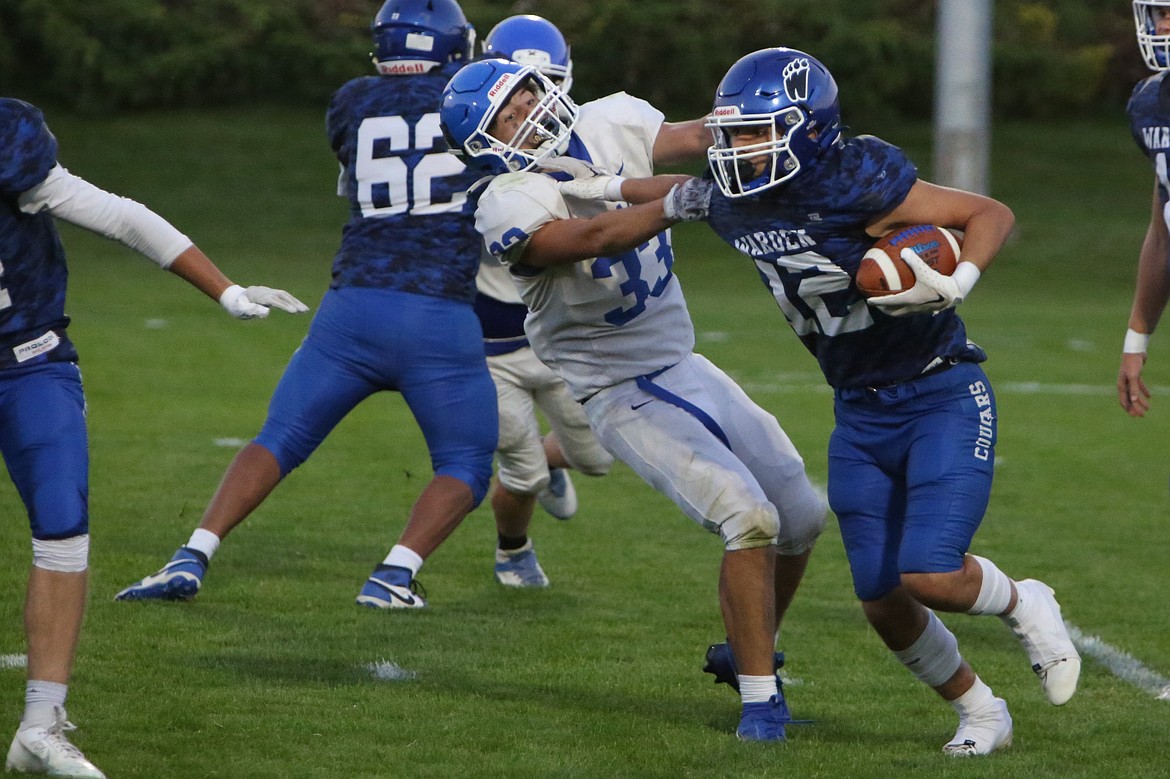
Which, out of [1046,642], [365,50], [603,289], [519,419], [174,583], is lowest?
[365,50]

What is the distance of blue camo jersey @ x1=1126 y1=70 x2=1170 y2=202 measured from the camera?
170 inches

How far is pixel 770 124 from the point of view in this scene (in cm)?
383

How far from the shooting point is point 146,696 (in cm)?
437

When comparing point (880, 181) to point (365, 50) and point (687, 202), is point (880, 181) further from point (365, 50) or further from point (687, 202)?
point (365, 50)

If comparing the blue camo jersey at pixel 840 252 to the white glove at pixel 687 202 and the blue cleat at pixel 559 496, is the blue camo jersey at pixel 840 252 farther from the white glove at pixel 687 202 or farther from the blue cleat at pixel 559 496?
the blue cleat at pixel 559 496

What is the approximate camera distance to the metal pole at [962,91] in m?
16.9

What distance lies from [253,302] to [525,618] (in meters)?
1.91

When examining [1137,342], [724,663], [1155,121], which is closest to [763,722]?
[724,663]

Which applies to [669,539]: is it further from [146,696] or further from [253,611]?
[146,696]

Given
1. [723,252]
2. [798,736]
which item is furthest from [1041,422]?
[723,252]

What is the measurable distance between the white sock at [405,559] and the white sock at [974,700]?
202cm

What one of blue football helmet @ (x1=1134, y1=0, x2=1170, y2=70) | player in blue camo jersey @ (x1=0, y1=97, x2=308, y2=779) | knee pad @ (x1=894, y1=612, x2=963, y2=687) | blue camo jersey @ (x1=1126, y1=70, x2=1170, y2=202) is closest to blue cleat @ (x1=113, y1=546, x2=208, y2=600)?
player in blue camo jersey @ (x1=0, y1=97, x2=308, y2=779)

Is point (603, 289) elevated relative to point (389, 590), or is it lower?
elevated

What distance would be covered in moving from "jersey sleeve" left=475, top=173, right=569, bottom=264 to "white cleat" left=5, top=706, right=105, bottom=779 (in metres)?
1.51
